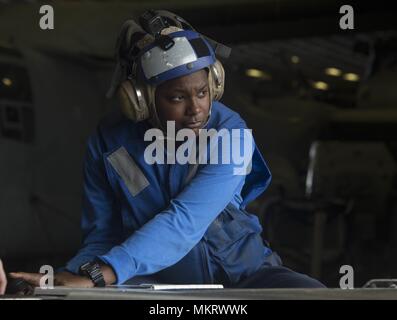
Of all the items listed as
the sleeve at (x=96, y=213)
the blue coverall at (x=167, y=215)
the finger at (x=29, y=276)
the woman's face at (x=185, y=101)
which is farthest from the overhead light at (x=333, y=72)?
the finger at (x=29, y=276)

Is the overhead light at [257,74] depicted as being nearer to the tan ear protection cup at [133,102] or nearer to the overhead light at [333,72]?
the overhead light at [333,72]

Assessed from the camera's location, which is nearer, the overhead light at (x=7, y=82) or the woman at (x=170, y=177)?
the woman at (x=170, y=177)

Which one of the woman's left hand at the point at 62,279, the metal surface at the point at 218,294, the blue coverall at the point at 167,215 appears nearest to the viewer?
the metal surface at the point at 218,294

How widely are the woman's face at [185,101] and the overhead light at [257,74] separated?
1.09ft

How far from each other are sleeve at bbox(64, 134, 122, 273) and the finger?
0.39 ft

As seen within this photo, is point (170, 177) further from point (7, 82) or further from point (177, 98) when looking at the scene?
point (7, 82)

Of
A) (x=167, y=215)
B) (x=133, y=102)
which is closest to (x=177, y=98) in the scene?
(x=133, y=102)

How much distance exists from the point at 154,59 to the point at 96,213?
1.96ft

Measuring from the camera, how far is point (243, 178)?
10.8 feet

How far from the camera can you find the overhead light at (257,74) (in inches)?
137

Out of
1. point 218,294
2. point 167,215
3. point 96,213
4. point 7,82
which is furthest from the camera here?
point 7,82

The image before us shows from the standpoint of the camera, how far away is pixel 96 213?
327 centimetres

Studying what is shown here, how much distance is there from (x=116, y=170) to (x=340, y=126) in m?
0.92

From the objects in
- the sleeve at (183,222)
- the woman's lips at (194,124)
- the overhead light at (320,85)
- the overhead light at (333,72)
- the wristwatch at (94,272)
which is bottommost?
the wristwatch at (94,272)
